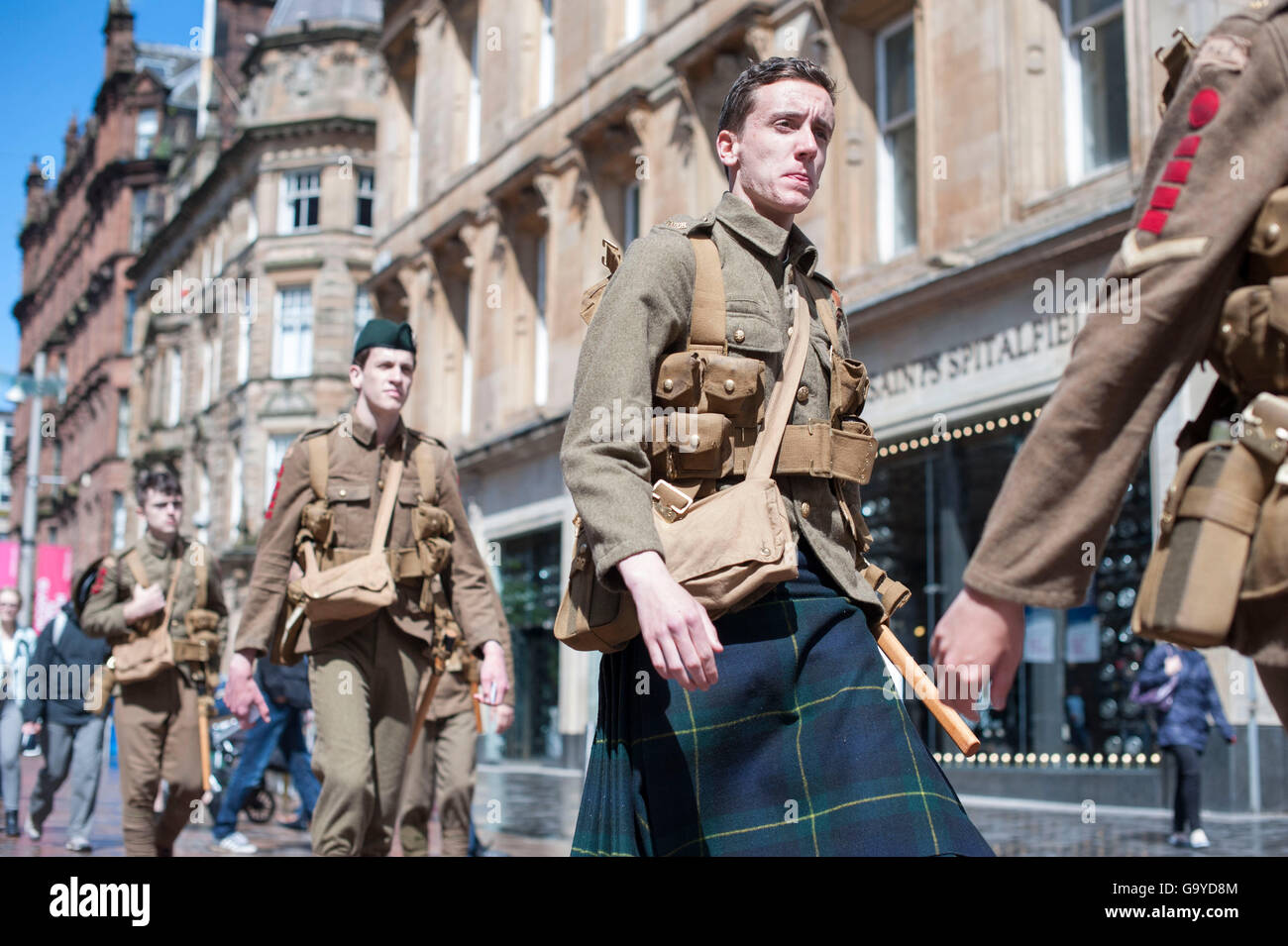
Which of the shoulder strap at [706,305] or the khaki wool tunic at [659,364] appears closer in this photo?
the khaki wool tunic at [659,364]

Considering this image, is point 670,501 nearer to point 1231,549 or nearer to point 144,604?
point 1231,549

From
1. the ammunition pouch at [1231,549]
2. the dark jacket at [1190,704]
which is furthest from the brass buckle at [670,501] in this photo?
the dark jacket at [1190,704]

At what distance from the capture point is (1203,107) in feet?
7.72

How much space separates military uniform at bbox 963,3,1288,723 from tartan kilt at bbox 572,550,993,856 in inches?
38.1

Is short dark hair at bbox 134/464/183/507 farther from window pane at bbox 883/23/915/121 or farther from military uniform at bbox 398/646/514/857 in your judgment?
window pane at bbox 883/23/915/121

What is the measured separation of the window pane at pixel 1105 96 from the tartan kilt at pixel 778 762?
41.6 ft

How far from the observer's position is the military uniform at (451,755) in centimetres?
820

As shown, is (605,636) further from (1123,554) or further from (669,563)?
(1123,554)

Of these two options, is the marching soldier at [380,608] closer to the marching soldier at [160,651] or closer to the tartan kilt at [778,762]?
the marching soldier at [160,651]

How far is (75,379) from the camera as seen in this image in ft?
242

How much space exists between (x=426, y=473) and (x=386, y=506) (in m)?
0.24

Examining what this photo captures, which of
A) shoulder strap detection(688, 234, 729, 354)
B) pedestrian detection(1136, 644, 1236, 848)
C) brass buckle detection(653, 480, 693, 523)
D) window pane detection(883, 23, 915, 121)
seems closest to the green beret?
shoulder strap detection(688, 234, 729, 354)

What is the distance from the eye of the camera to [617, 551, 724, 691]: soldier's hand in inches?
116
